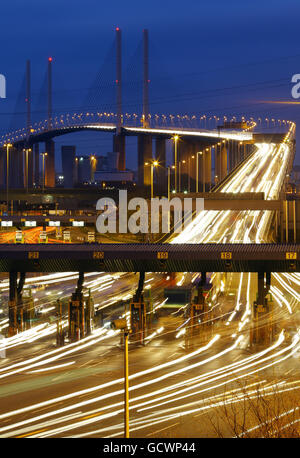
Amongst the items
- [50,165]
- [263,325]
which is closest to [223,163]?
[50,165]

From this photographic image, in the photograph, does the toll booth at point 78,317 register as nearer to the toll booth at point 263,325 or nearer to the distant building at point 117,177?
the toll booth at point 263,325

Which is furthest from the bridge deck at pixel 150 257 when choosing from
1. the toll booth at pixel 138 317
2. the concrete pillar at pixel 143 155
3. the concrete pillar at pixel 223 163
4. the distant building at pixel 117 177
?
the distant building at pixel 117 177

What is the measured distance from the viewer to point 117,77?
117 metres

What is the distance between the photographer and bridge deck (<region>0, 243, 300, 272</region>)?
3259cm

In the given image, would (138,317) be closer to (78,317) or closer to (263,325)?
(78,317)

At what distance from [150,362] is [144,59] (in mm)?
93358

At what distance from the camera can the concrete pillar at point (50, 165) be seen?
145 meters

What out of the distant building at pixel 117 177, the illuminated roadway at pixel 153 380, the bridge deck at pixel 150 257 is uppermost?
the distant building at pixel 117 177

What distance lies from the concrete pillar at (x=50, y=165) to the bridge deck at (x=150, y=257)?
109263 millimetres

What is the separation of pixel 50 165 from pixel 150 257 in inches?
4566

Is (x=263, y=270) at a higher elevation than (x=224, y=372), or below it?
higher

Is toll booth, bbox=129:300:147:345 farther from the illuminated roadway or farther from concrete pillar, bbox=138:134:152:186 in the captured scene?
concrete pillar, bbox=138:134:152:186
